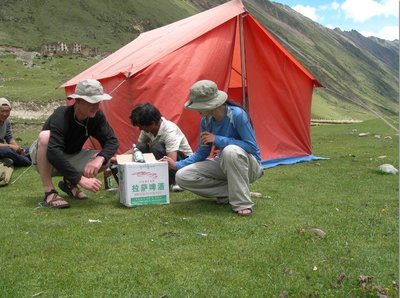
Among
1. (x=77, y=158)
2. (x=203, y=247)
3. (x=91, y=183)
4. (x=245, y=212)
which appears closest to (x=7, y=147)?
(x=77, y=158)

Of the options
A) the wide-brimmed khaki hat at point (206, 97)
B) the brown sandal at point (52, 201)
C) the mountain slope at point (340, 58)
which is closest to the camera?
the wide-brimmed khaki hat at point (206, 97)

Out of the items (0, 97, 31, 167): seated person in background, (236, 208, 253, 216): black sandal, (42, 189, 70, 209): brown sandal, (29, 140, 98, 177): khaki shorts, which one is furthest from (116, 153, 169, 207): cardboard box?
(0, 97, 31, 167): seated person in background

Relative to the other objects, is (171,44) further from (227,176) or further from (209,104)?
(227,176)

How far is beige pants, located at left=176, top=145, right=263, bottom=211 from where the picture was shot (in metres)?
5.07

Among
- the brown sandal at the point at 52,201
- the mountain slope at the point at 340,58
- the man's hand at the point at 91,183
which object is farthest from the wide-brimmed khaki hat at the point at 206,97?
the mountain slope at the point at 340,58

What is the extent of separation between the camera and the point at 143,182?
5.63 meters

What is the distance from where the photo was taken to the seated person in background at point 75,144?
5.28 metres

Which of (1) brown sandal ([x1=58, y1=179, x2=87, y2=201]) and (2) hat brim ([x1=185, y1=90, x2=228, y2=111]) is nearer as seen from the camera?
(2) hat brim ([x1=185, y1=90, x2=228, y2=111])

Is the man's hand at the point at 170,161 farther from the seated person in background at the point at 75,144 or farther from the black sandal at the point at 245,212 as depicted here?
the black sandal at the point at 245,212

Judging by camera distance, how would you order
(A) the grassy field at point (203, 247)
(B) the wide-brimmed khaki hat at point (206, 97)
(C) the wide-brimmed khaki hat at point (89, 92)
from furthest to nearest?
1. (C) the wide-brimmed khaki hat at point (89, 92)
2. (B) the wide-brimmed khaki hat at point (206, 97)
3. (A) the grassy field at point (203, 247)

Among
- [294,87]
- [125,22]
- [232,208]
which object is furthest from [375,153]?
[125,22]

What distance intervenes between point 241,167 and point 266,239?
3.55ft

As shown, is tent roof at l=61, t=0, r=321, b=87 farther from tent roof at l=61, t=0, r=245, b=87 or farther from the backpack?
the backpack

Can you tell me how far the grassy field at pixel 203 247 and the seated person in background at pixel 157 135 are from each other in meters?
0.57
